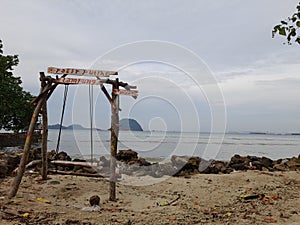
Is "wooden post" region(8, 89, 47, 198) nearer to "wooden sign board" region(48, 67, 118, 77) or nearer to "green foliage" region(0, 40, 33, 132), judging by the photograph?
"wooden sign board" region(48, 67, 118, 77)

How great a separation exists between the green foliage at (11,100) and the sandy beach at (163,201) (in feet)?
64.1

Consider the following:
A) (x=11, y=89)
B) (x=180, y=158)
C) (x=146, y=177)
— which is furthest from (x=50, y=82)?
(x=11, y=89)

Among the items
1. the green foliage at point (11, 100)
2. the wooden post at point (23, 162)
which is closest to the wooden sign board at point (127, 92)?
the wooden post at point (23, 162)

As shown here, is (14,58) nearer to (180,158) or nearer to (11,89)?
(11,89)

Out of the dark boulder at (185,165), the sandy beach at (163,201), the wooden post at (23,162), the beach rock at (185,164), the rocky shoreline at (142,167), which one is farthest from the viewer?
the beach rock at (185,164)

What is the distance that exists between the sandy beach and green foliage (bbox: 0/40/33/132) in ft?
64.1

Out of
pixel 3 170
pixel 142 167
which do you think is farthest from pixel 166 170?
pixel 3 170

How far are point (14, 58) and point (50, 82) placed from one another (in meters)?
23.4

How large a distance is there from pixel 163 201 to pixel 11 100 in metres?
23.8

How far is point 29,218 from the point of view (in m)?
5.25

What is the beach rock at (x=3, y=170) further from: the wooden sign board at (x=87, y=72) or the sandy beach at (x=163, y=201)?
the wooden sign board at (x=87, y=72)

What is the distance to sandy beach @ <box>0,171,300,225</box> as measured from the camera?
5430mm

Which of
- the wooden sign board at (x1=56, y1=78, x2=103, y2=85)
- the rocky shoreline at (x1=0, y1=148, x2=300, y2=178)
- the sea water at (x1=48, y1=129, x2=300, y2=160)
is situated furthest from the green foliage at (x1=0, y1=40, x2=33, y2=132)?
the wooden sign board at (x1=56, y1=78, x2=103, y2=85)

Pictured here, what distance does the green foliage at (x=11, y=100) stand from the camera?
1023 inches
